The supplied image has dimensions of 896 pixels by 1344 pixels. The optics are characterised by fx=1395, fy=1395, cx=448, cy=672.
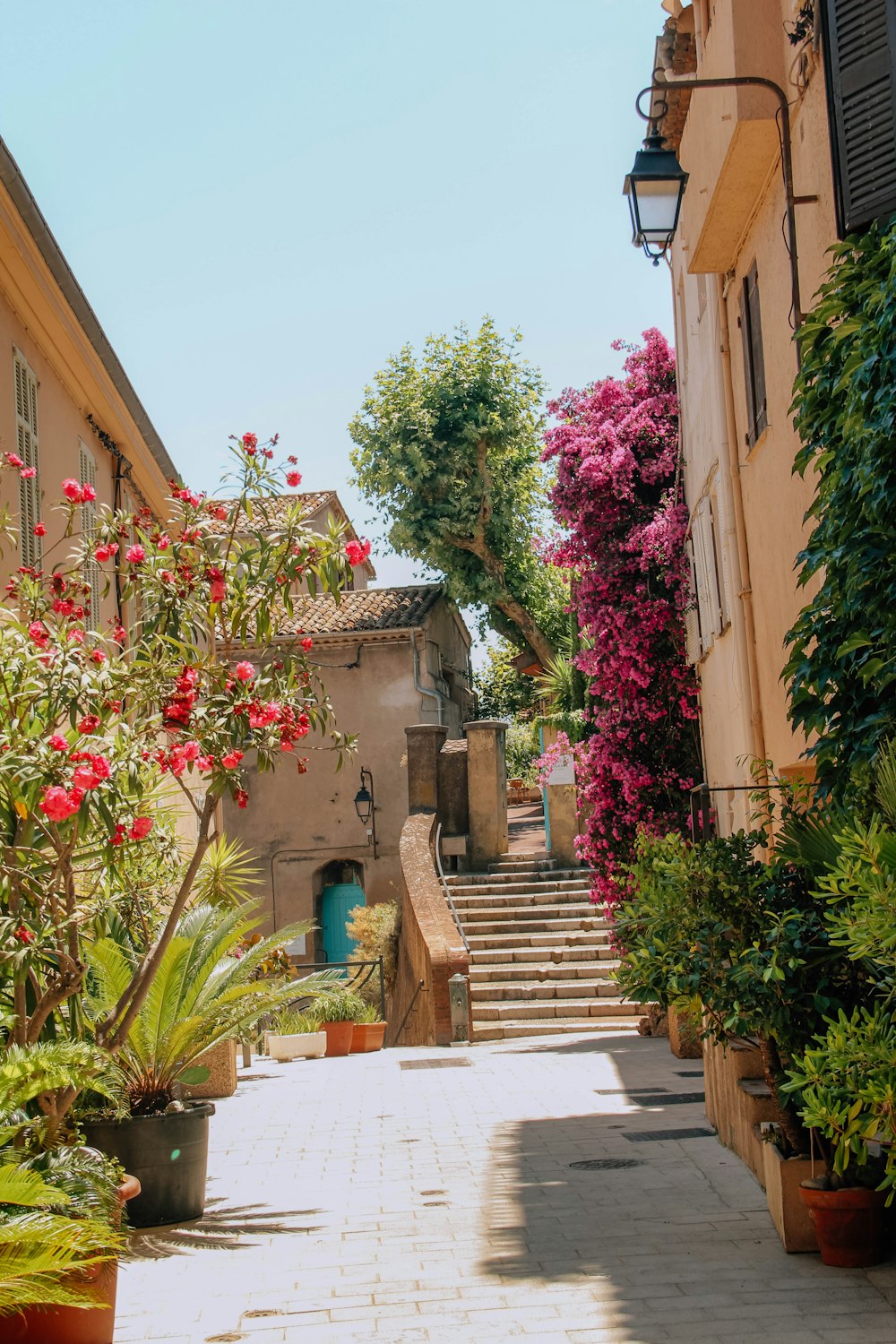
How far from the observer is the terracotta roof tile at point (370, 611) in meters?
30.4

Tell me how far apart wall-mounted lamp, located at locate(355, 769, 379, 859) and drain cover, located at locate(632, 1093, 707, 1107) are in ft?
58.6

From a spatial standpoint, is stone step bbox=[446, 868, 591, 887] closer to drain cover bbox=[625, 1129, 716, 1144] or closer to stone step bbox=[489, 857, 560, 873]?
stone step bbox=[489, 857, 560, 873]

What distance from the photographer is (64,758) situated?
5.99m

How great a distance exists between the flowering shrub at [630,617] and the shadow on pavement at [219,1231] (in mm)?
8207

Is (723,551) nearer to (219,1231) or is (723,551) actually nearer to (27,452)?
(27,452)

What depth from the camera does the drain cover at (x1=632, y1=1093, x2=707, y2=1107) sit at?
1105cm

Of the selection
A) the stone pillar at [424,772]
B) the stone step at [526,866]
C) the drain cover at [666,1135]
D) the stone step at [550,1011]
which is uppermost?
the stone pillar at [424,772]

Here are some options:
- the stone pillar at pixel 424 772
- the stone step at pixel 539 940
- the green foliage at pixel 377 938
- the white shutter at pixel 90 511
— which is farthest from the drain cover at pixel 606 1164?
the stone pillar at pixel 424 772

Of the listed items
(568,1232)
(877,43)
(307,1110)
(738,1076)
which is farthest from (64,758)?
(307,1110)

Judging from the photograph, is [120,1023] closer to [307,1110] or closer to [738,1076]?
[738,1076]

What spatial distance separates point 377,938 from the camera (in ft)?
75.8

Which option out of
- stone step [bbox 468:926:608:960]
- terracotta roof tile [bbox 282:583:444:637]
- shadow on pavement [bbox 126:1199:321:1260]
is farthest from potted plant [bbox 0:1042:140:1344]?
terracotta roof tile [bbox 282:583:444:637]

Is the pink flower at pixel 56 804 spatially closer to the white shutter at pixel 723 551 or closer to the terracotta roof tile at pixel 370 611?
the white shutter at pixel 723 551

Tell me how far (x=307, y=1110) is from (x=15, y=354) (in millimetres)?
6696
